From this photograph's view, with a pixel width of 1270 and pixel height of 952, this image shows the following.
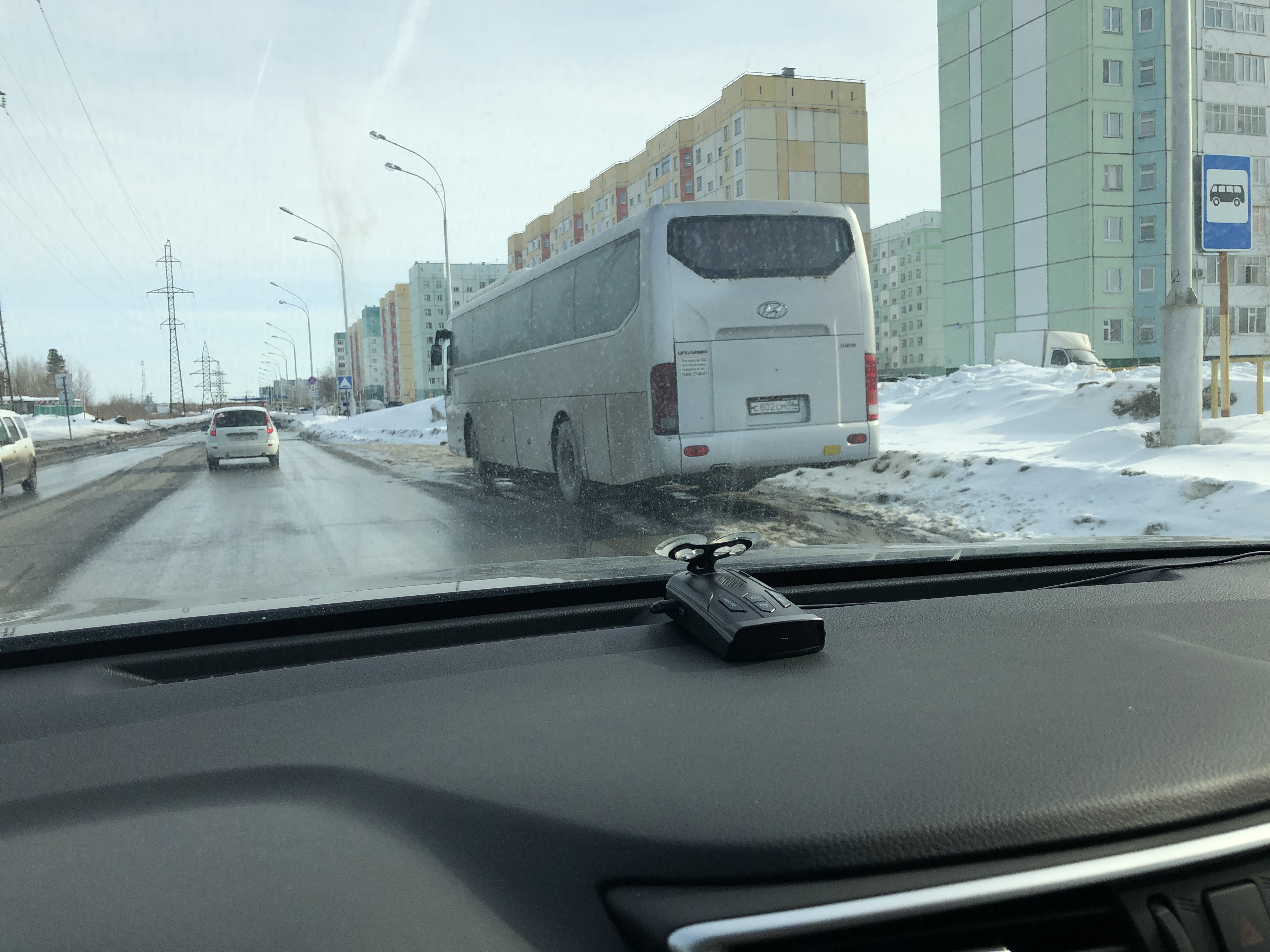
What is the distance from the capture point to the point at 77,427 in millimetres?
54875

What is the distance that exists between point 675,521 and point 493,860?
7982 mm

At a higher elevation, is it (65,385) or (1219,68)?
(1219,68)

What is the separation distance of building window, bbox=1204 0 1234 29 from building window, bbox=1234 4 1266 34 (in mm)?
304

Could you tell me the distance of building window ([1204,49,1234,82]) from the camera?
50531mm

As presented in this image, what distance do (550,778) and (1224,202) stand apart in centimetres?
1221

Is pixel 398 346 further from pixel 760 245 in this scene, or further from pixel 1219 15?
pixel 760 245

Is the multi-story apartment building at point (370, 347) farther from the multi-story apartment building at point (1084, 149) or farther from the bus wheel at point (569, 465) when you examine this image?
the bus wheel at point (569, 465)

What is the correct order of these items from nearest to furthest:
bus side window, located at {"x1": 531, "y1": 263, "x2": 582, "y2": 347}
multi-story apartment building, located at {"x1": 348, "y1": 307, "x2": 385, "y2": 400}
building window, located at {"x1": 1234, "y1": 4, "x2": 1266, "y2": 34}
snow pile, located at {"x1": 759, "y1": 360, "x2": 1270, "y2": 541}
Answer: snow pile, located at {"x1": 759, "y1": 360, "x2": 1270, "y2": 541}
bus side window, located at {"x1": 531, "y1": 263, "x2": 582, "y2": 347}
building window, located at {"x1": 1234, "y1": 4, "x2": 1266, "y2": 34}
multi-story apartment building, located at {"x1": 348, "y1": 307, "x2": 385, "y2": 400}

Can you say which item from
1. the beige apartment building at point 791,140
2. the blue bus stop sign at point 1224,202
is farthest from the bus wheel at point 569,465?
the beige apartment building at point 791,140

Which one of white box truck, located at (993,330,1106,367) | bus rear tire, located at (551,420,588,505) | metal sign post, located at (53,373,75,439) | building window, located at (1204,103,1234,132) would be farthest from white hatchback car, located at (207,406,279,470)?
building window, located at (1204,103,1234,132)

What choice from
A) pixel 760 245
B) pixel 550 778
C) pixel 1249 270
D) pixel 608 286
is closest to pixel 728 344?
pixel 760 245

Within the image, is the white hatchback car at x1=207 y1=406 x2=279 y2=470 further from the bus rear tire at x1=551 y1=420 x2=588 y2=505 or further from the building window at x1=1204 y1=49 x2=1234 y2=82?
the building window at x1=1204 y1=49 x2=1234 y2=82

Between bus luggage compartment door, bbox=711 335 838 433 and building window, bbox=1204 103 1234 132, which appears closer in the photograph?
bus luggage compartment door, bbox=711 335 838 433

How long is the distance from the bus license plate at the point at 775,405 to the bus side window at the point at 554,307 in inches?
105
